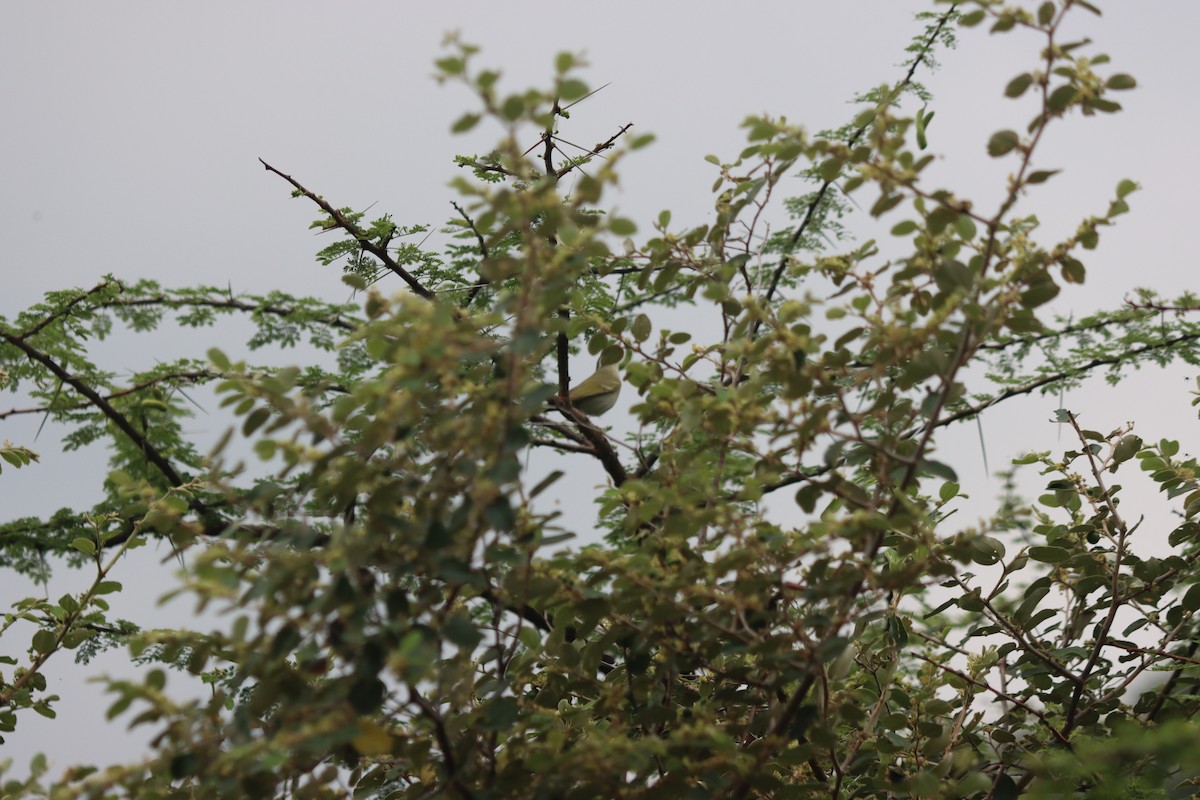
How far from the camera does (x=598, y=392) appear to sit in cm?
219

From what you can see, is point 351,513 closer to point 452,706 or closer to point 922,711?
point 452,706

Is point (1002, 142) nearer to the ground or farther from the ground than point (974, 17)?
nearer to the ground

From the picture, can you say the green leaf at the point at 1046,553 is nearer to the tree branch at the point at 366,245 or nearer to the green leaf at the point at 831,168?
the green leaf at the point at 831,168

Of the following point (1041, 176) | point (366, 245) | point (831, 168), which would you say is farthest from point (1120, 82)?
point (366, 245)

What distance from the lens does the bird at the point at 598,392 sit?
2.16 meters

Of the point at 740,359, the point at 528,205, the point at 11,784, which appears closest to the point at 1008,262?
the point at 740,359

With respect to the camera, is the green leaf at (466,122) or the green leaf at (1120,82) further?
the green leaf at (1120,82)

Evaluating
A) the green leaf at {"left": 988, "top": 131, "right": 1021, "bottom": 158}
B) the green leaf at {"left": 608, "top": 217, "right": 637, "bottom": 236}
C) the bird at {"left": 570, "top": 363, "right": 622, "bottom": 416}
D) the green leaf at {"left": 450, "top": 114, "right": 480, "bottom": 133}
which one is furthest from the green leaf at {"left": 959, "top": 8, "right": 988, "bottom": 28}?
the bird at {"left": 570, "top": 363, "right": 622, "bottom": 416}

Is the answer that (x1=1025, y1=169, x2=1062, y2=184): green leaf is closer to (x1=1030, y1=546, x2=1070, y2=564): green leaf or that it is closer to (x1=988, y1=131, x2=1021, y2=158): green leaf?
(x1=988, y1=131, x2=1021, y2=158): green leaf

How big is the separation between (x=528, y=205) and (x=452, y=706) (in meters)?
0.72

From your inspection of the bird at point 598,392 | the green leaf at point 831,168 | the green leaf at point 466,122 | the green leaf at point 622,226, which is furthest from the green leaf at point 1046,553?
the green leaf at point 466,122

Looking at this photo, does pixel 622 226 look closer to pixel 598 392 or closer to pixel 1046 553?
pixel 598 392

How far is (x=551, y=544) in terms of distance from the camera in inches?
56.3

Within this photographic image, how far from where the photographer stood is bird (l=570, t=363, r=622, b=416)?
84.9 inches
